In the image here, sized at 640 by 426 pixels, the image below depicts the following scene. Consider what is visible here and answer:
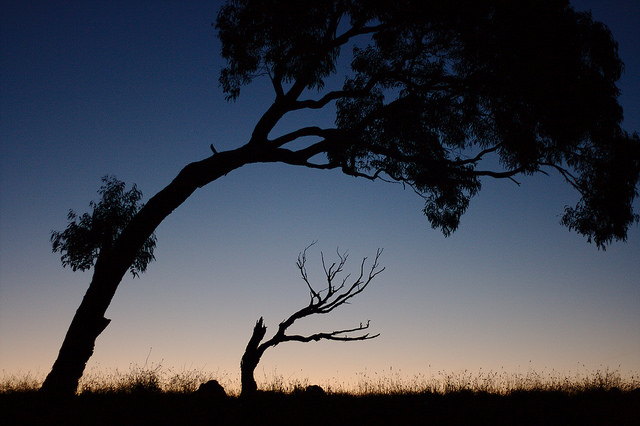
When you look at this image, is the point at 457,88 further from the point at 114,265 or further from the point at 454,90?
the point at 114,265

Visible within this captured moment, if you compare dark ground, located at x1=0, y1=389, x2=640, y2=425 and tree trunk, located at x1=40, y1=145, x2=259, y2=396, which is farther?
tree trunk, located at x1=40, y1=145, x2=259, y2=396

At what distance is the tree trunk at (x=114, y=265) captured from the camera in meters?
→ 8.78

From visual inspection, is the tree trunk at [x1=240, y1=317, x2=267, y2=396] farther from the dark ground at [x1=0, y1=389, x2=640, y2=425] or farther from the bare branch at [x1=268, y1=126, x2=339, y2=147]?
the bare branch at [x1=268, y1=126, x2=339, y2=147]

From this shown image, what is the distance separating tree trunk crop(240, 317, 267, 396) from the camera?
10.1 metres

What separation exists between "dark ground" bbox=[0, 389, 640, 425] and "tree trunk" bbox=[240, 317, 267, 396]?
116cm

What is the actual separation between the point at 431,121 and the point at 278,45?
4.02 metres

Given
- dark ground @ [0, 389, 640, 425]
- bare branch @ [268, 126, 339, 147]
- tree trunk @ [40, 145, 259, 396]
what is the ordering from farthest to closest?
bare branch @ [268, 126, 339, 147] → tree trunk @ [40, 145, 259, 396] → dark ground @ [0, 389, 640, 425]

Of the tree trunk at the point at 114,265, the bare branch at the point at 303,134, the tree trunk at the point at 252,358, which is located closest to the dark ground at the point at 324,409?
the tree trunk at the point at 114,265

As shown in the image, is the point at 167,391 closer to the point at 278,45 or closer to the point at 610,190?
the point at 278,45

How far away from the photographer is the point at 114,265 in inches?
371

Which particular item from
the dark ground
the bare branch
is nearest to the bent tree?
the bare branch

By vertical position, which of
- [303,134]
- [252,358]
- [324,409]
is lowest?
[324,409]

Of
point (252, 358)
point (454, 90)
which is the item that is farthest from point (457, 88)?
point (252, 358)

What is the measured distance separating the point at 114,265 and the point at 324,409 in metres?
4.62
